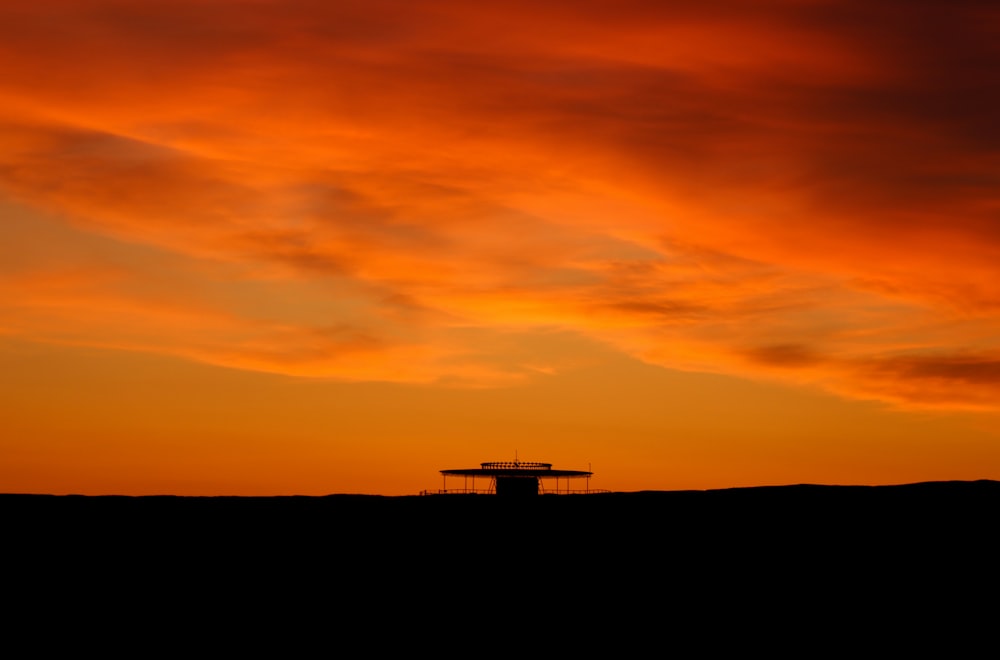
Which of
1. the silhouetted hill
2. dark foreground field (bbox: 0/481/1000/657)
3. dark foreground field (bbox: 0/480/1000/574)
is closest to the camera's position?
dark foreground field (bbox: 0/481/1000/657)

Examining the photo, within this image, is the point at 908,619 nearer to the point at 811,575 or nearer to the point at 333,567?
the point at 811,575

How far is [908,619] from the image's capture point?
7.31m

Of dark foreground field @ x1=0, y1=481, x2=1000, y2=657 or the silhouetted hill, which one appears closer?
dark foreground field @ x1=0, y1=481, x2=1000, y2=657

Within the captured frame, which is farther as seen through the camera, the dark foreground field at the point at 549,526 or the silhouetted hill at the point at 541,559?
the dark foreground field at the point at 549,526

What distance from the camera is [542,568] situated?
26.9 ft

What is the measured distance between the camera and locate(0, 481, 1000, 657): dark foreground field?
7.41 metres

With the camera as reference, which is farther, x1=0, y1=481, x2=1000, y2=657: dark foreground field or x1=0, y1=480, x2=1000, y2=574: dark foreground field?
x1=0, y1=480, x2=1000, y2=574: dark foreground field

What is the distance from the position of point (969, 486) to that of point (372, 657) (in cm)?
497

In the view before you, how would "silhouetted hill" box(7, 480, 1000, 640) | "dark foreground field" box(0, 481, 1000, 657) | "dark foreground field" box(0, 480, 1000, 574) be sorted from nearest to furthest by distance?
"dark foreground field" box(0, 481, 1000, 657) < "silhouetted hill" box(7, 480, 1000, 640) < "dark foreground field" box(0, 480, 1000, 574)

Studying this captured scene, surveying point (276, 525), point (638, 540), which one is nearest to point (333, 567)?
point (276, 525)

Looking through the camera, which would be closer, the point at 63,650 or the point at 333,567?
the point at 63,650

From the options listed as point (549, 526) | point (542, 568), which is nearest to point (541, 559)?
point (542, 568)

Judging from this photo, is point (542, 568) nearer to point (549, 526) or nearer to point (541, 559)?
point (541, 559)

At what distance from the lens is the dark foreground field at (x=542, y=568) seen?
7.41 metres
